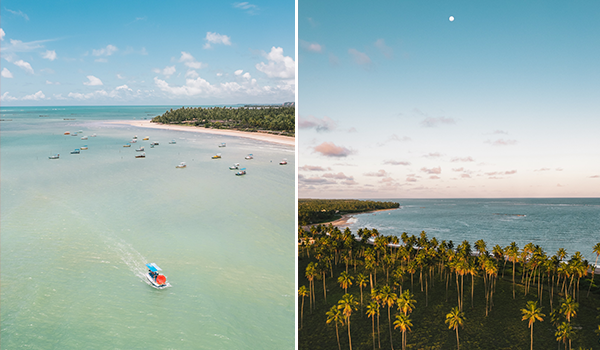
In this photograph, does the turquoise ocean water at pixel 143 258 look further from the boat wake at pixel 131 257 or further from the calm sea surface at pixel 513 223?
the calm sea surface at pixel 513 223

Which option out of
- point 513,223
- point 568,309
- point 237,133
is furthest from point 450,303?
point 237,133

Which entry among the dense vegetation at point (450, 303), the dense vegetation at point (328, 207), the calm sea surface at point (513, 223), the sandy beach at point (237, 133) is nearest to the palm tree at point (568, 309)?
the dense vegetation at point (450, 303)

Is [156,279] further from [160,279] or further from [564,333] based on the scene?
[564,333]

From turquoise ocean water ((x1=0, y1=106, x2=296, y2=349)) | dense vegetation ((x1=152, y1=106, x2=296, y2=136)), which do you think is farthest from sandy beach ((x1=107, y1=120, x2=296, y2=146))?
turquoise ocean water ((x1=0, y1=106, x2=296, y2=349))

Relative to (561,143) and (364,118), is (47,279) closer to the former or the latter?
(364,118)

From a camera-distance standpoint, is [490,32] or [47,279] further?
[490,32]

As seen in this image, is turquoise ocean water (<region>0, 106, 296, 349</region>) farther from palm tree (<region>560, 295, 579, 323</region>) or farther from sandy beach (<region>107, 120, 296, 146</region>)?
sandy beach (<region>107, 120, 296, 146</region>)

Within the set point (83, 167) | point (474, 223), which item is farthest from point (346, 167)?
point (83, 167)
